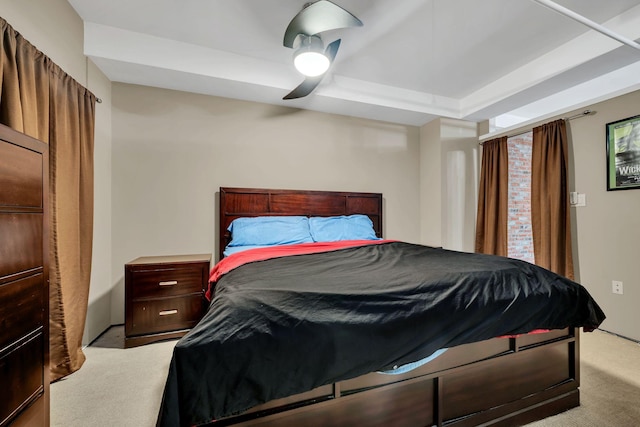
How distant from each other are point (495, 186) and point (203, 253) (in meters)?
3.82

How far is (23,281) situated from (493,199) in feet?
14.5

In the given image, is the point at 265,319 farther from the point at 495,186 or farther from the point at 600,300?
the point at 495,186

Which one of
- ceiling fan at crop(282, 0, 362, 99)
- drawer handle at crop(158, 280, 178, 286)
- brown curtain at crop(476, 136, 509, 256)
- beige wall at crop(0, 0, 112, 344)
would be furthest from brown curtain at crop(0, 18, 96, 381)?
brown curtain at crop(476, 136, 509, 256)

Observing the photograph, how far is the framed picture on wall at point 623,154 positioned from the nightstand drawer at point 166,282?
13.1 feet

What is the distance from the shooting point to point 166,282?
8.01 ft

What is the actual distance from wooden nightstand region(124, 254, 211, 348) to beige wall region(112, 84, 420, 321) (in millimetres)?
624

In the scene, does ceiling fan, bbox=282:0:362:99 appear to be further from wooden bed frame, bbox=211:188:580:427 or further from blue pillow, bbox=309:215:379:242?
wooden bed frame, bbox=211:188:580:427

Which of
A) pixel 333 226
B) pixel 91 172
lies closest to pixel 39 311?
pixel 91 172

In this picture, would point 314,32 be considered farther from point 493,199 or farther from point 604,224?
point 604,224

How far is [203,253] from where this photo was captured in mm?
3117

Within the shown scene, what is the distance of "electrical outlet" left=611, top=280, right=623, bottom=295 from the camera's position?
2.57m

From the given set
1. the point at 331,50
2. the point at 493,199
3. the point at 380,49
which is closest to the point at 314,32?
the point at 331,50

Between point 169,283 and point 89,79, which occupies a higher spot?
point 89,79

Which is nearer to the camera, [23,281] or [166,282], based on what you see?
[23,281]
